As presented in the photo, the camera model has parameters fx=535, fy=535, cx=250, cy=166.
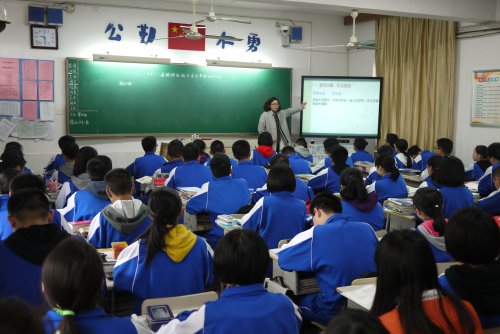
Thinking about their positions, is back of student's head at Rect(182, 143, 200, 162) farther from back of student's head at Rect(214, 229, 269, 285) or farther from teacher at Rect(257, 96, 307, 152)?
back of student's head at Rect(214, 229, 269, 285)

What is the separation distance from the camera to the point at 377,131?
8.77 m

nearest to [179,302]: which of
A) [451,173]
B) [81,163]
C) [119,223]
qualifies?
[119,223]

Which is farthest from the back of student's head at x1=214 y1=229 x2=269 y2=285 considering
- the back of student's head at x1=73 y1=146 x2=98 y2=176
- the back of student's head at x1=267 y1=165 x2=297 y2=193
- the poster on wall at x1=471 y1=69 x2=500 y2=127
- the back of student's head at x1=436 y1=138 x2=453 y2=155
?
the poster on wall at x1=471 y1=69 x2=500 y2=127

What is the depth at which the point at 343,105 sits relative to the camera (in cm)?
885

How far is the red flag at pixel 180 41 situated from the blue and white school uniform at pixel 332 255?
594 centimetres

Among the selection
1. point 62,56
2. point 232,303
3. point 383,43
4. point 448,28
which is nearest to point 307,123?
point 383,43

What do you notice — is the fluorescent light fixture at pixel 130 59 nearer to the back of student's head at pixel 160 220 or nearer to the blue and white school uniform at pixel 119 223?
the blue and white school uniform at pixel 119 223

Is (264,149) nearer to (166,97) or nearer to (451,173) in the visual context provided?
(166,97)

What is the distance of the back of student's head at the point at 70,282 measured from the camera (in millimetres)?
1454

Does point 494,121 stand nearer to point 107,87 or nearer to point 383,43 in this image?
point 383,43

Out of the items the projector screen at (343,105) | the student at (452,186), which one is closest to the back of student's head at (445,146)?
the projector screen at (343,105)

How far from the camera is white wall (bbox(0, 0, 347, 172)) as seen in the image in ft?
24.2

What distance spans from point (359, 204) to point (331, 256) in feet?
3.84

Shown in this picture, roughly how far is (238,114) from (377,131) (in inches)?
90.6
